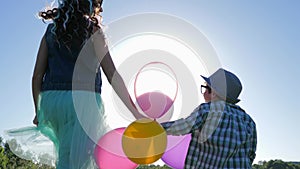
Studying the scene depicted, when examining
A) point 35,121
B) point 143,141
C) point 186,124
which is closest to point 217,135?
point 186,124

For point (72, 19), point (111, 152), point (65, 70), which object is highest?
point (72, 19)

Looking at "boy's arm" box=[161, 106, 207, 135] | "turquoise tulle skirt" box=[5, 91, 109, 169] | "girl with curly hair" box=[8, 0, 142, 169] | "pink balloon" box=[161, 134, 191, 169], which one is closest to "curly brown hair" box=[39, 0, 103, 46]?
"girl with curly hair" box=[8, 0, 142, 169]

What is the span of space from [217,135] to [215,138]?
0.02 meters

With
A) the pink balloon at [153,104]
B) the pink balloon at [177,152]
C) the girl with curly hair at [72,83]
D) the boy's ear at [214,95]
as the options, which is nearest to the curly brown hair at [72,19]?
the girl with curly hair at [72,83]

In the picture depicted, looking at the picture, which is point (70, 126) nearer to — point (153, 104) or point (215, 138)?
point (153, 104)

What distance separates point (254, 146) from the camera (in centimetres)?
313

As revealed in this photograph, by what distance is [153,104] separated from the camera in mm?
2643

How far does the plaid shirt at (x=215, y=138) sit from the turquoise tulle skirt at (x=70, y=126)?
559mm

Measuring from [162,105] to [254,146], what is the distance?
0.78m

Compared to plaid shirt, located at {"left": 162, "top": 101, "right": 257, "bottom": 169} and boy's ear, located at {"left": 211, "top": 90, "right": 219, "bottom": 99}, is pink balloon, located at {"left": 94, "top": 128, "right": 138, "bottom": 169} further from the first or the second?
boy's ear, located at {"left": 211, "top": 90, "right": 219, "bottom": 99}

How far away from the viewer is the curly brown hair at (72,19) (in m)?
2.59

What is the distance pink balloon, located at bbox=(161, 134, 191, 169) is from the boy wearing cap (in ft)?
0.09

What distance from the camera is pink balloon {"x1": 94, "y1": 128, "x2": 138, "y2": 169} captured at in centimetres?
253

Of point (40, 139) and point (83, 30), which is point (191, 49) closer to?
point (83, 30)
